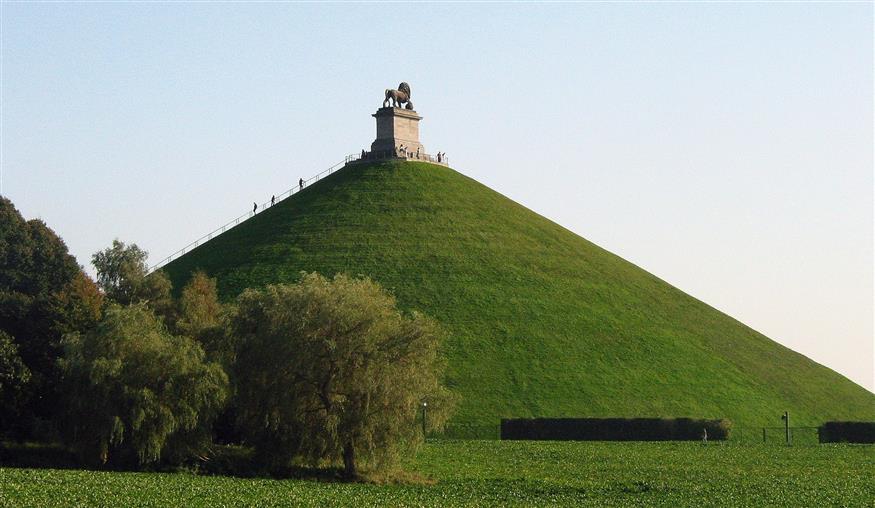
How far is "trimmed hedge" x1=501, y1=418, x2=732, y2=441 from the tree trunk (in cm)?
2664

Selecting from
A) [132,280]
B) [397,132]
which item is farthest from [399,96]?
[132,280]

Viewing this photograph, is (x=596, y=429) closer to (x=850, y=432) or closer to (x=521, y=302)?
(x=850, y=432)

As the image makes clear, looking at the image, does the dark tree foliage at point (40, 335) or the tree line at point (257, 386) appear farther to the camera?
the dark tree foliage at point (40, 335)

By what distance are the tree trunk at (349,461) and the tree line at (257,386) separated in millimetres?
57

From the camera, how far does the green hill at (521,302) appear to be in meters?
101

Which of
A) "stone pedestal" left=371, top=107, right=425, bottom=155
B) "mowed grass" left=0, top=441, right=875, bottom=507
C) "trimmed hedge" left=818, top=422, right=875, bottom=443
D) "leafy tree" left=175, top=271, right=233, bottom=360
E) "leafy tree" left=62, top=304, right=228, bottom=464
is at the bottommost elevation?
"mowed grass" left=0, top=441, right=875, bottom=507

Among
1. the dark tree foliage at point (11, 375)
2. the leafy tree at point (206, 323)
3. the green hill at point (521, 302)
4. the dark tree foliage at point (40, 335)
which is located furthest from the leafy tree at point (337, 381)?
the green hill at point (521, 302)

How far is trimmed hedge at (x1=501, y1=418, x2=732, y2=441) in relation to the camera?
Answer: 84812 millimetres

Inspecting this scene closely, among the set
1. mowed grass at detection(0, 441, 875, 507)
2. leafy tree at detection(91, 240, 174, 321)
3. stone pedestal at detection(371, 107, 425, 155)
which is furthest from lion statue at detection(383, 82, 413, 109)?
mowed grass at detection(0, 441, 875, 507)

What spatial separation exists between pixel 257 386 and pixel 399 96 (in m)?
83.4

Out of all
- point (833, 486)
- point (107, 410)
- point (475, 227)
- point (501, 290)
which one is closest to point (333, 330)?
point (107, 410)

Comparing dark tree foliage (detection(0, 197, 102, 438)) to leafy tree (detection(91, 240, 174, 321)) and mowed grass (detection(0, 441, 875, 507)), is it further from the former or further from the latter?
mowed grass (detection(0, 441, 875, 507))

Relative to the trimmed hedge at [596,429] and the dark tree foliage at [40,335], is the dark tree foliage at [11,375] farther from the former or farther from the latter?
the trimmed hedge at [596,429]

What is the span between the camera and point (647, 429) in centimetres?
8519
